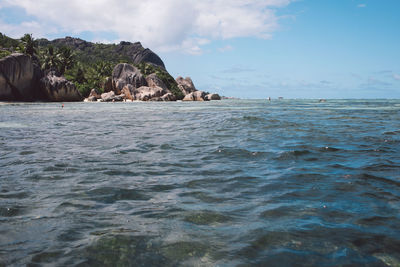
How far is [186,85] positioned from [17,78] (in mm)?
50039

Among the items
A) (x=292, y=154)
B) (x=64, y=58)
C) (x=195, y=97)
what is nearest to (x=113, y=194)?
Answer: (x=292, y=154)

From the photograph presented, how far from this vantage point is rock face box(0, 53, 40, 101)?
46.8 metres

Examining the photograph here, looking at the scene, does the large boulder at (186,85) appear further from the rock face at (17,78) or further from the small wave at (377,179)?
the small wave at (377,179)

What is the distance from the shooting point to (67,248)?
2516mm

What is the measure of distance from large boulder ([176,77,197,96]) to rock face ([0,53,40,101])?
42112mm

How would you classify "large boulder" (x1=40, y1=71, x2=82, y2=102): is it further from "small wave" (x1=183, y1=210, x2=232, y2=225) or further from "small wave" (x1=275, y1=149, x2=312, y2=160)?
"small wave" (x1=183, y1=210, x2=232, y2=225)

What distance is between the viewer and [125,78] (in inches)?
2672

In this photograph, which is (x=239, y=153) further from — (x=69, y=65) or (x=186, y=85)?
(x=186, y=85)

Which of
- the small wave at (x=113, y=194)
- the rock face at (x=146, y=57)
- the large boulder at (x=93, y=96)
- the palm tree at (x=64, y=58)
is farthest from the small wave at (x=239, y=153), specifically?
the rock face at (x=146, y=57)

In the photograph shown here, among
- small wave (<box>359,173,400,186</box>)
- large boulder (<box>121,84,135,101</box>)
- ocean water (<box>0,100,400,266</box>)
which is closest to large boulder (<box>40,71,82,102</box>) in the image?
large boulder (<box>121,84,135,101</box>)

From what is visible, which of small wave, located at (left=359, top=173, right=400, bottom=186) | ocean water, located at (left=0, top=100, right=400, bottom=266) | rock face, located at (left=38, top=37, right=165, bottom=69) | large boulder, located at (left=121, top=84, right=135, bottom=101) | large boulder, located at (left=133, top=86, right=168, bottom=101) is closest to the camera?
ocean water, located at (left=0, top=100, right=400, bottom=266)

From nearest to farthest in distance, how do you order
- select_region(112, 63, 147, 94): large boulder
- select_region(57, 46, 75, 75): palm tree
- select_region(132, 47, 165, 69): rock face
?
select_region(112, 63, 147, 94): large boulder < select_region(57, 46, 75, 75): palm tree < select_region(132, 47, 165, 69): rock face

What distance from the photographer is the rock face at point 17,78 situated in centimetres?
4681

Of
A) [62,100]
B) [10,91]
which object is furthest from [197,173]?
[62,100]
